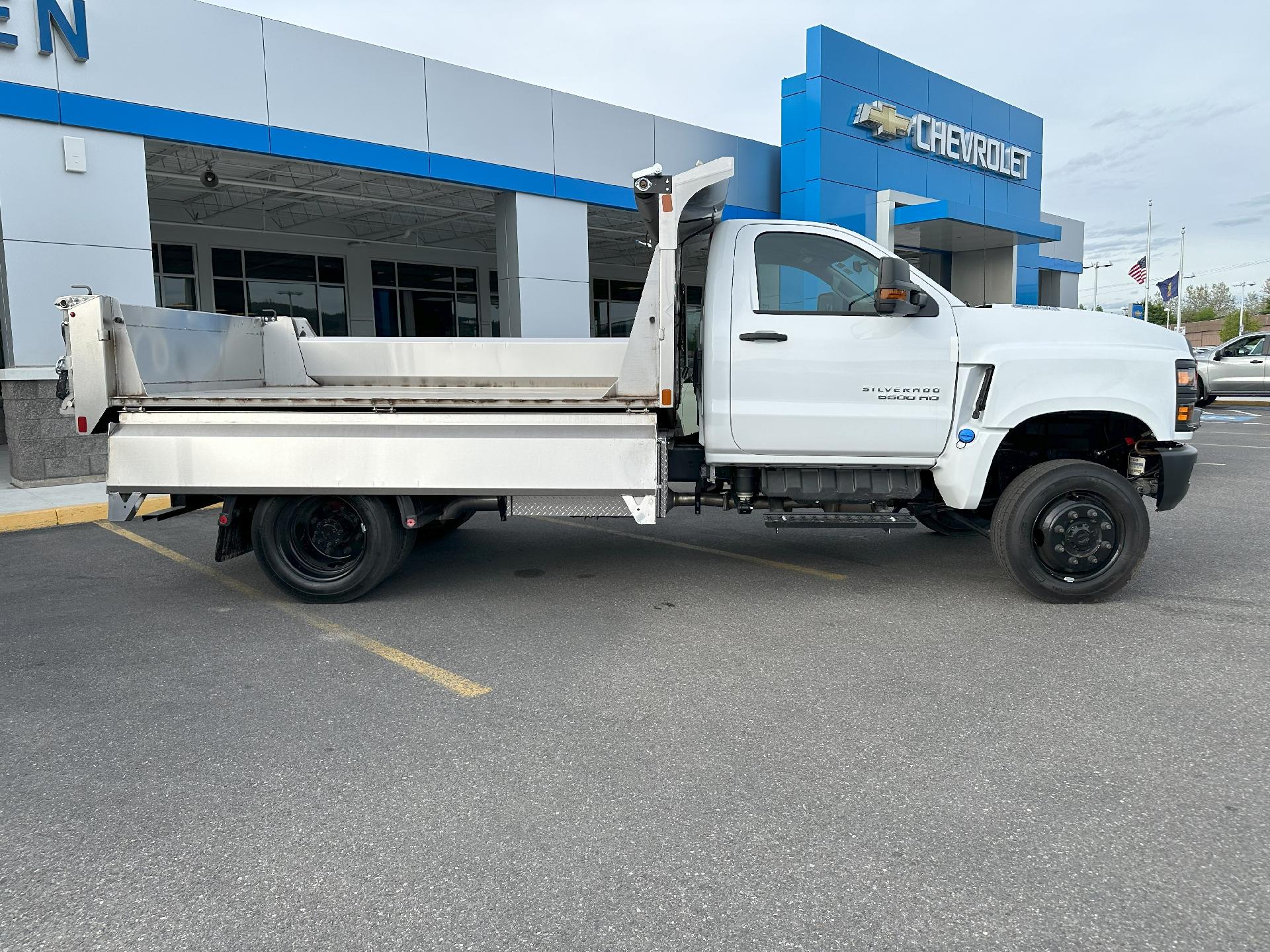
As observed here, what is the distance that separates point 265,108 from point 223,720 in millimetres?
11136

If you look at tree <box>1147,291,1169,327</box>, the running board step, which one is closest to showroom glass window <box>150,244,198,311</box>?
the running board step

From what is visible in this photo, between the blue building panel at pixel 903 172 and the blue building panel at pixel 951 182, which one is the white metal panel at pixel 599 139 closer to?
the blue building panel at pixel 903 172

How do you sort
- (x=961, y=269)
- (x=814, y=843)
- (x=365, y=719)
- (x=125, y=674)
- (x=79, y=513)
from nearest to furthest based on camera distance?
(x=814, y=843) < (x=365, y=719) < (x=125, y=674) < (x=79, y=513) < (x=961, y=269)

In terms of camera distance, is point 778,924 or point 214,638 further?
point 214,638

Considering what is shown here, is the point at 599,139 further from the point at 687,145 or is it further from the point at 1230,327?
the point at 1230,327

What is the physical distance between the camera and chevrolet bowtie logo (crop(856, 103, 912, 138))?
1991 cm

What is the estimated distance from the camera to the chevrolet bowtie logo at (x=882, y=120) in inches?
784

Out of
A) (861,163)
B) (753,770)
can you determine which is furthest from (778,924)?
(861,163)

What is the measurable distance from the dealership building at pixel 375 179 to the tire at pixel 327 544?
258 cm

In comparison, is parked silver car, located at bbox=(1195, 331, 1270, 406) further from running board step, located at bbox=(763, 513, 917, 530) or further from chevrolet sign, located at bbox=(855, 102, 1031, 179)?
running board step, located at bbox=(763, 513, 917, 530)

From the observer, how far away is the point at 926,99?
2194 centimetres

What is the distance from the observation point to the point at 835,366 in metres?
5.64

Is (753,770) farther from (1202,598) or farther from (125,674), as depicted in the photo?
(1202,598)

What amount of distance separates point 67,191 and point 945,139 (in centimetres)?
1930
